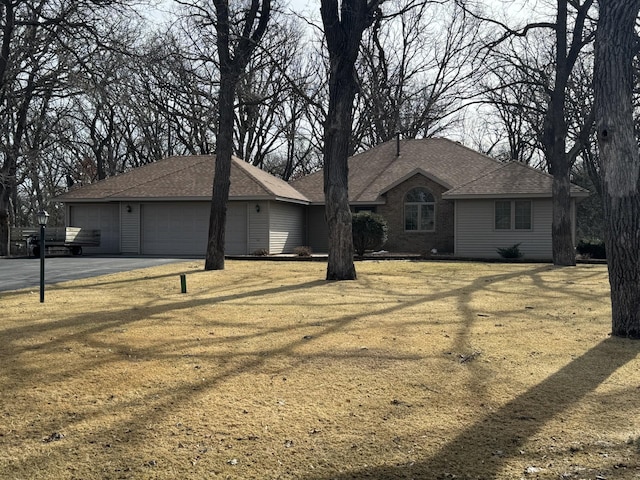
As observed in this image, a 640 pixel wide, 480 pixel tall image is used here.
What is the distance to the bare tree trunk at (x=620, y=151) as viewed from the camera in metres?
6.58

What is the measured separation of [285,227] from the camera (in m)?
25.4

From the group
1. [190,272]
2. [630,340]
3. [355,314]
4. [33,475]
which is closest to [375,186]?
[190,272]

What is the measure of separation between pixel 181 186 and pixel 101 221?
14.0ft

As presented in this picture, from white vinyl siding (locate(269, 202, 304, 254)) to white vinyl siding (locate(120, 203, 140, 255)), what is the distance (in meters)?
6.02

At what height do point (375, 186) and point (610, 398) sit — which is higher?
point (375, 186)

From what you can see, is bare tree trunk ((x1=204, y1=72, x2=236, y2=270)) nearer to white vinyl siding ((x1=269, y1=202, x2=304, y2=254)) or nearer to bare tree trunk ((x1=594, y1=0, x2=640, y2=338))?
white vinyl siding ((x1=269, y1=202, x2=304, y2=254))

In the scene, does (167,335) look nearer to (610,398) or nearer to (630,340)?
(610,398)

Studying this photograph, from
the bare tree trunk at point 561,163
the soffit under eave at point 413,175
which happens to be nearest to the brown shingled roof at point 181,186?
the soffit under eave at point 413,175

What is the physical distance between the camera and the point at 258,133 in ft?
130

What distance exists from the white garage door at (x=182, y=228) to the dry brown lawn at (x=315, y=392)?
48.9 feet

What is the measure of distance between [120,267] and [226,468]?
14.8m

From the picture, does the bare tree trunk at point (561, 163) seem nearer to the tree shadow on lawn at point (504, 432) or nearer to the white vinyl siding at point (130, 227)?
the tree shadow on lawn at point (504, 432)

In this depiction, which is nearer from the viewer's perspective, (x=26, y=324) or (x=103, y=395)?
(x=103, y=395)

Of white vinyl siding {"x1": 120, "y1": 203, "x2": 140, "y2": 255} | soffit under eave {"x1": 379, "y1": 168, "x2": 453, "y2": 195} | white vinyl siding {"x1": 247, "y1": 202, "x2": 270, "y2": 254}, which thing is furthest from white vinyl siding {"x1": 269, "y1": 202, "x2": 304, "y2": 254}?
white vinyl siding {"x1": 120, "y1": 203, "x2": 140, "y2": 255}
